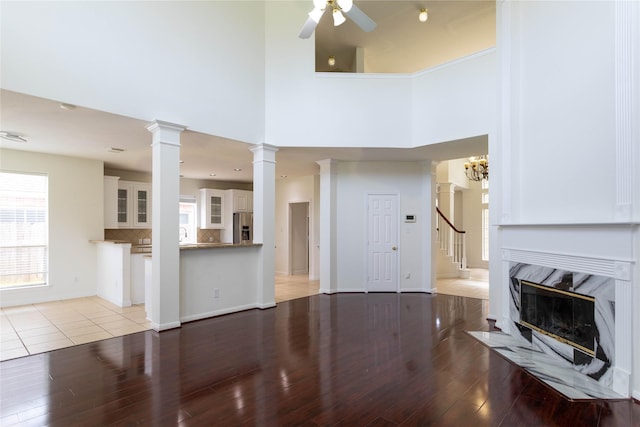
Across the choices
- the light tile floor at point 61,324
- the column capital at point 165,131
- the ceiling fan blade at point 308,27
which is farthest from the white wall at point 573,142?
the light tile floor at point 61,324

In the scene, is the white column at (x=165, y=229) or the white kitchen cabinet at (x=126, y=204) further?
the white kitchen cabinet at (x=126, y=204)

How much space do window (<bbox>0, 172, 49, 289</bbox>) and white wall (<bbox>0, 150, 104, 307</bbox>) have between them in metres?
0.12

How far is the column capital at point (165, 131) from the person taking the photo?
13.5 feet

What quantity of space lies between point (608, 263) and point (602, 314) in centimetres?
45

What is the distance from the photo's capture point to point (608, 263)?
2793mm

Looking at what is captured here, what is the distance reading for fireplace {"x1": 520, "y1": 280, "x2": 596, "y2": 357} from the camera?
2.97m

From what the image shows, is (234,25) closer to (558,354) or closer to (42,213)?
(42,213)

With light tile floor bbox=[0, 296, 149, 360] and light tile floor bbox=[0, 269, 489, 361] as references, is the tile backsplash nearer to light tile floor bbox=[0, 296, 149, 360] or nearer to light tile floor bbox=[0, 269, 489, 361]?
light tile floor bbox=[0, 269, 489, 361]

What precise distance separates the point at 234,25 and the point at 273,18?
768 millimetres

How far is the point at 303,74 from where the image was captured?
5.41 meters

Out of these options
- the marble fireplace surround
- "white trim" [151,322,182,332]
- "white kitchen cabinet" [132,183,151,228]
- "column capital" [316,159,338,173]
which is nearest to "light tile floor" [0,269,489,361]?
"white trim" [151,322,182,332]

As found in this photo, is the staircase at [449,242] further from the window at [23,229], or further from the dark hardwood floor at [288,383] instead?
the window at [23,229]

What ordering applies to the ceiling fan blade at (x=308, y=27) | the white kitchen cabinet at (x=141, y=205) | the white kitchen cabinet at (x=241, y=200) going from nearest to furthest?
the ceiling fan blade at (x=308, y=27) < the white kitchen cabinet at (x=141, y=205) < the white kitchen cabinet at (x=241, y=200)

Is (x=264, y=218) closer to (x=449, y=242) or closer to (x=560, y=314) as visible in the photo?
(x=560, y=314)
